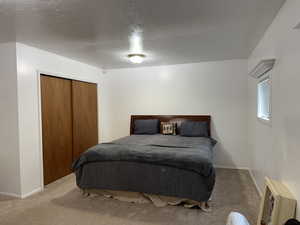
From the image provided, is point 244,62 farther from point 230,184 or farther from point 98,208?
point 98,208

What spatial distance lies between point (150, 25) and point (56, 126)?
2.42 metres

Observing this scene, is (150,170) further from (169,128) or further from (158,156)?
(169,128)

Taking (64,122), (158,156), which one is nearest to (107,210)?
(158,156)

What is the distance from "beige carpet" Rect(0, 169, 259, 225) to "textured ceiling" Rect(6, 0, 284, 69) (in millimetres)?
2188

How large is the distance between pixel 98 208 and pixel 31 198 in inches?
42.0

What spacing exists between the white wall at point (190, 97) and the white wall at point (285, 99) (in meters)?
1.69

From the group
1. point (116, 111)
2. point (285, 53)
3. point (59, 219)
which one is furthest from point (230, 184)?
point (116, 111)

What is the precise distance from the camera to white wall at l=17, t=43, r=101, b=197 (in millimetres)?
2871

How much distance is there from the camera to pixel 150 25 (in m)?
2.28

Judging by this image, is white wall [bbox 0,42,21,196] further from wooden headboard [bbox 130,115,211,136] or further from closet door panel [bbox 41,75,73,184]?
wooden headboard [bbox 130,115,211,136]

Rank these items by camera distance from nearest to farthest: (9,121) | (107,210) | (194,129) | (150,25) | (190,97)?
(150,25) → (107,210) → (9,121) → (194,129) → (190,97)

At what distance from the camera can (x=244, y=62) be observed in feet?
13.1

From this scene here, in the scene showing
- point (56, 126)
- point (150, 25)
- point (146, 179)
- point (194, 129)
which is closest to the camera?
point (150, 25)

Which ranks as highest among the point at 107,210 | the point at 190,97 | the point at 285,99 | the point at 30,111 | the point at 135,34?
the point at 135,34
